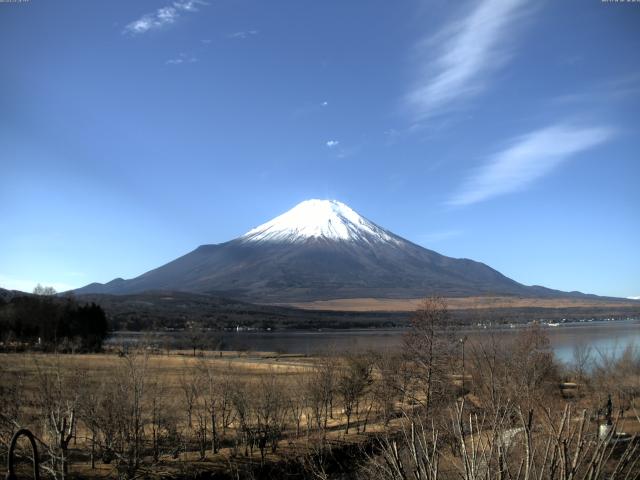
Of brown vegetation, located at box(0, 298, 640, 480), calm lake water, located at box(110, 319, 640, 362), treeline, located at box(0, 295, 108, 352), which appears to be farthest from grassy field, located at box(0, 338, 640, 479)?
treeline, located at box(0, 295, 108, 352)

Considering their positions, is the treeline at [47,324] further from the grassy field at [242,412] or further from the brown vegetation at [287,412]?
the grassy field at [242,412]

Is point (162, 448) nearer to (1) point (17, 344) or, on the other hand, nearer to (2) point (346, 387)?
(2) point (346, 387)

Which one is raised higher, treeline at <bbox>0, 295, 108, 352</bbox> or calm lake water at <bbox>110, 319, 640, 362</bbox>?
treeline at <bbox>0, 295, 108, 352</bbox>

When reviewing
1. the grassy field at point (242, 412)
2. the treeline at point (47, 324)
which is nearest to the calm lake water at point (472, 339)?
the grassy field at point (242, 412)

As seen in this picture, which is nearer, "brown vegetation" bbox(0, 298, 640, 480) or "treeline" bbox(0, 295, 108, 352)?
"brown vegetation" bbox(0, 298, 640, 480)

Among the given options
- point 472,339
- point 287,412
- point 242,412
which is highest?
point 472,339

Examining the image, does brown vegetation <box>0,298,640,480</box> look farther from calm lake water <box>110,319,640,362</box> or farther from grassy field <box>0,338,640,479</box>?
calm lake water <box>110,319,640,362</box>

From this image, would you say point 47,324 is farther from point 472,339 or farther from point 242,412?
point 242,412

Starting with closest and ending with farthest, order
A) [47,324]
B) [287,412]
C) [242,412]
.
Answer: [242,412] < [287,412] < [47,324]

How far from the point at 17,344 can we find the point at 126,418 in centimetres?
6026

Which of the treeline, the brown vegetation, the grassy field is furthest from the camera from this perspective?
the treeline

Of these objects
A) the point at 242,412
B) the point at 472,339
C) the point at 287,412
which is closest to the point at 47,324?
the point at 472,339

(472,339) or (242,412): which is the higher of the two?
(472,339)

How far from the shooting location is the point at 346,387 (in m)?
35.7
